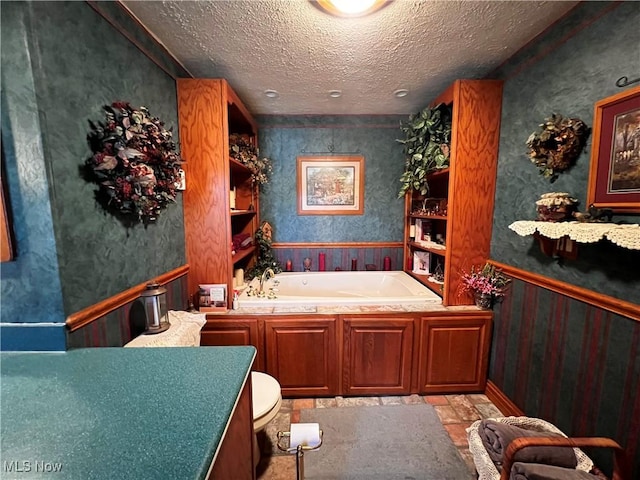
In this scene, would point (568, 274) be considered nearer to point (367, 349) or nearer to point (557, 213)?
point (557, 213)

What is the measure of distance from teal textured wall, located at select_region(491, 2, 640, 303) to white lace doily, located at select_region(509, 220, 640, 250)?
0.59 feet

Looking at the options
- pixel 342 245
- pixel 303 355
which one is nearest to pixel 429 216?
pixel 342 245

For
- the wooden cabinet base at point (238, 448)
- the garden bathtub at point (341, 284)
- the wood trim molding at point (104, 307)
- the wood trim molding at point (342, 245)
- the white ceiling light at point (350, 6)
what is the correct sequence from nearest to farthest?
the wooden cabinet base at point (238, 448), the wood trim molding at point (104, 307), the white ceiling light at point (350, 6), the garden bathtub at point (341, 284), the wood trim molding at point (342, 245)

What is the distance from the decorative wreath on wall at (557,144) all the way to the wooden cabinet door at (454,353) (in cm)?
111

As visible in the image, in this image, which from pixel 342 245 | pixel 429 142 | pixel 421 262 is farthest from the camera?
pixel 342 245

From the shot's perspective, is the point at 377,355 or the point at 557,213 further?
the point at 377,355

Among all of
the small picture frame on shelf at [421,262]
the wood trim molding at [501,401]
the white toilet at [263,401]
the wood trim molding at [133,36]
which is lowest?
the wood trim molding at [501,401]

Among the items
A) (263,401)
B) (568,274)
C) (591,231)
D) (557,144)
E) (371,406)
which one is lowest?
(371,406)

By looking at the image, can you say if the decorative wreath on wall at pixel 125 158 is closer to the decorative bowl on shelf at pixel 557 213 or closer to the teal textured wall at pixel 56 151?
the teal textured wall at pixel 56 151

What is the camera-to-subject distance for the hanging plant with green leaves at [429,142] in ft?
6.93

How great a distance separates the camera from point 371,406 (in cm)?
197

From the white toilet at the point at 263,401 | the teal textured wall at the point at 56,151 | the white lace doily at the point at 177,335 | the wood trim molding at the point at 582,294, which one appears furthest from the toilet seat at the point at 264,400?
the wood trim molding at the point at 582,294

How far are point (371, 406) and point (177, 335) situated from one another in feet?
4.89

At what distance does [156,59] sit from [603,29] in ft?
7.83
